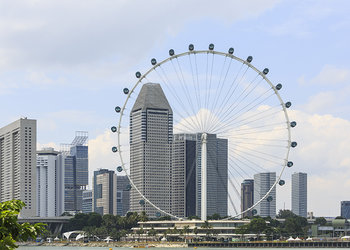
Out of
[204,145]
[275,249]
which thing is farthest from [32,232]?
[275,249]

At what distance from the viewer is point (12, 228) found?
1341 inches

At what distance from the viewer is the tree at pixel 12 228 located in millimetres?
32763

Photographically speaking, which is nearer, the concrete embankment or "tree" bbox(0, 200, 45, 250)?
"tree" bbox(0, 200, 45, 250)

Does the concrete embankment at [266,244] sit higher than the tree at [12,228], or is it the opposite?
the tree at [12,228]

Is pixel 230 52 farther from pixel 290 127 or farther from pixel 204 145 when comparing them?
pixel 204 145

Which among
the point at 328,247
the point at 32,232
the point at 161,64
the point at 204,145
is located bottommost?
the point at 328,247

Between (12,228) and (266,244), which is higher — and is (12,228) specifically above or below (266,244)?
above

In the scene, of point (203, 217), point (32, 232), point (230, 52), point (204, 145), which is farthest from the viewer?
point (203, 217)

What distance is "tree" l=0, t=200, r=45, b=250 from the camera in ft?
107

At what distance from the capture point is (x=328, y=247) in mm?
199875

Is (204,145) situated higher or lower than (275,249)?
higher

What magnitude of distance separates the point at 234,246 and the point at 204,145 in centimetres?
5917

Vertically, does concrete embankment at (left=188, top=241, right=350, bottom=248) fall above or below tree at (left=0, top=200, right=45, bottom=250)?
below

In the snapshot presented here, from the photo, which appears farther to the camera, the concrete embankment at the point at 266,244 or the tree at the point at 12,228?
the concrete embankment at the point at 266,244
